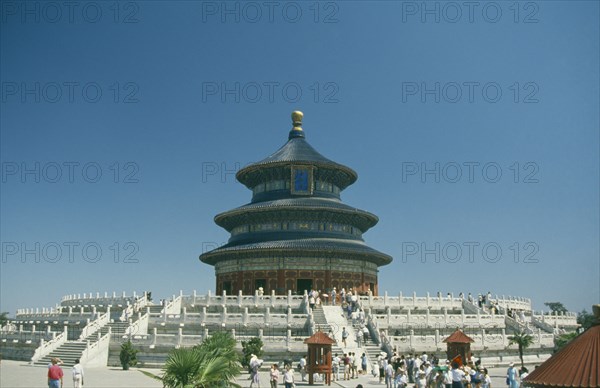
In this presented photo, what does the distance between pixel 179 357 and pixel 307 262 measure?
42180 millimetres

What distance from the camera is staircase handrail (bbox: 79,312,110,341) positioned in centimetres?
3794

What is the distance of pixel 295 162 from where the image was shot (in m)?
60.1

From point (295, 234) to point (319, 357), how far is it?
28.1 meters

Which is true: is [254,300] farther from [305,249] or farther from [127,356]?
[305,249]

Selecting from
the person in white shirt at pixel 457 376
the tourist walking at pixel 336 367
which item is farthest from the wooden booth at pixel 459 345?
the person in white shirt at pixel 457 376

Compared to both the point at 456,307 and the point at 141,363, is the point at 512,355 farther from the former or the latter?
the point at 141,363

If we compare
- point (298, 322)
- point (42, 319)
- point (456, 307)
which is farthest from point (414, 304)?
point (42, 319)

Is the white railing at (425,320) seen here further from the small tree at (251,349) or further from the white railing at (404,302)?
the small tree at (251,349)

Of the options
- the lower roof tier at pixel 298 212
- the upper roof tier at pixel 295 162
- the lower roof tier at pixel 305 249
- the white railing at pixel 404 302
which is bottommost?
the white railing at pixel 404 302

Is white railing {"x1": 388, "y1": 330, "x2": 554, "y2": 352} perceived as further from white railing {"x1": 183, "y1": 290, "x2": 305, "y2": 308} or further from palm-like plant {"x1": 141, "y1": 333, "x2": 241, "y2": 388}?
palm-like plant {"x1": 141, "y1": 333, "x2": 241, "y2": 388}

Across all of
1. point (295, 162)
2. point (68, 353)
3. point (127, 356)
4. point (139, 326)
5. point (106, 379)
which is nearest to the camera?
point (106, 379)

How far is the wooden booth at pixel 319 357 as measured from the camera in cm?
2819

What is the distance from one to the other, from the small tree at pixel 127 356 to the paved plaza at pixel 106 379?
43 centimetres

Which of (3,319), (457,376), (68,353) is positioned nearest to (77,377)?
(68,353)
